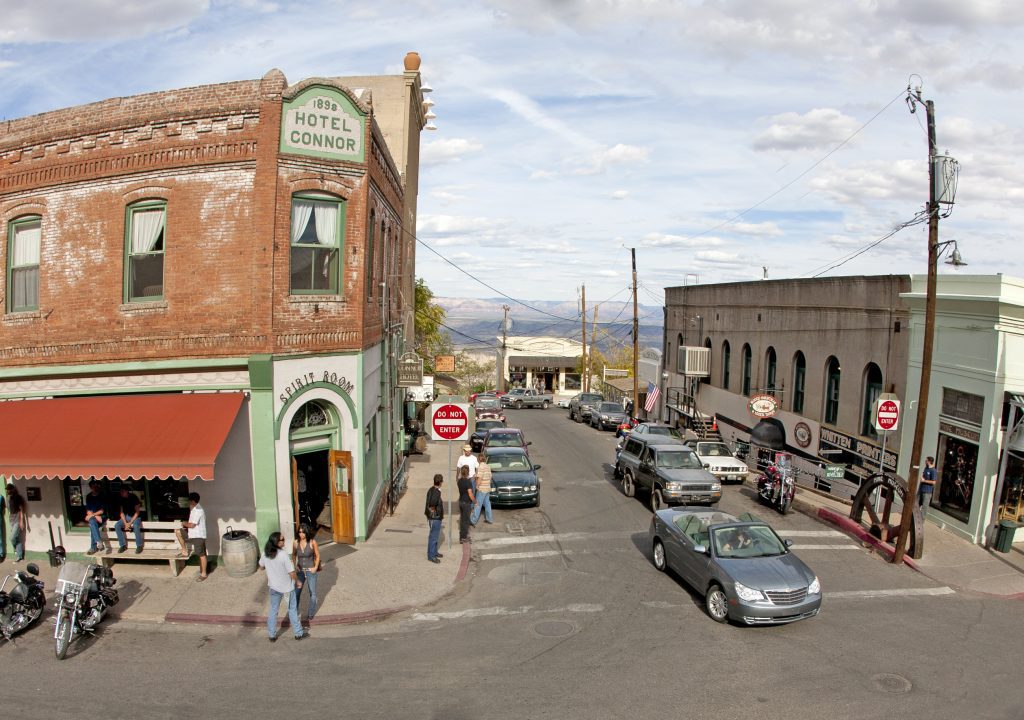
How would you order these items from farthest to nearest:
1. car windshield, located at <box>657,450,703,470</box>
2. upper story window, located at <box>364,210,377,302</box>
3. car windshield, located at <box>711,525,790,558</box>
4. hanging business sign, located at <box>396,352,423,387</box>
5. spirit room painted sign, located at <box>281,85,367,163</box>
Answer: hanging business sign, located at <box>396,352,423,387</box>
car windshield, located at <box>657,450,703,470</box>
upper story window, located at <box>364,210,377,302</box>
spirit room painted sign, located at <box>281,85,367,163</box>
car windshield, located at <box>711,525,790,558</box>

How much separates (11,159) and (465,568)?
494 inches

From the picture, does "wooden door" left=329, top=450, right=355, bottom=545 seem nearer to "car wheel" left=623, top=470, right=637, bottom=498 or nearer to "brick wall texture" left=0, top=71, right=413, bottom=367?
"brick wall texture" left=0, top=71, right=413, bottom=367

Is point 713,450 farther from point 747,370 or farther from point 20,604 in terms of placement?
point 20,604

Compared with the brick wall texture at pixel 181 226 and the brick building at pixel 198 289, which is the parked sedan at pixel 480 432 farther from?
the brick wall texture at pixel 181 226

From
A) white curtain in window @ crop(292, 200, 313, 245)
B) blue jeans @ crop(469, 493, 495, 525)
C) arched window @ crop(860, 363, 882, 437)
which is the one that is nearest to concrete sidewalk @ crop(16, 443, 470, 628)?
blue jeans @ crop(469, 493, 495, 525)

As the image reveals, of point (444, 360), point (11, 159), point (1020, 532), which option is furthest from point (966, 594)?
point (444, 360)

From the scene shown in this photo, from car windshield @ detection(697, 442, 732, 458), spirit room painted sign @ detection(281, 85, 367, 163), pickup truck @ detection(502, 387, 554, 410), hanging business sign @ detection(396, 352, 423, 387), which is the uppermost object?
spirit room painted sign @ detection(281, 85, 367, 163)

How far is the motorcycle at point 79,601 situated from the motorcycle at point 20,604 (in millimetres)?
518

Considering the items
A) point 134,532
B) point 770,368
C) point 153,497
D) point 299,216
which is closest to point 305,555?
point 134,532

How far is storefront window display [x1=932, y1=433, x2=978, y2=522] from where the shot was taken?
17.7 m

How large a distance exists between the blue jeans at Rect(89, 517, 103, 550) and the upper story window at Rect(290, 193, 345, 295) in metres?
5.62

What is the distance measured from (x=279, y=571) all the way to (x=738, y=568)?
7.00m

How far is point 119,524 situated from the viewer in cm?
1377

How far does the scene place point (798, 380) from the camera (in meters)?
29.2
